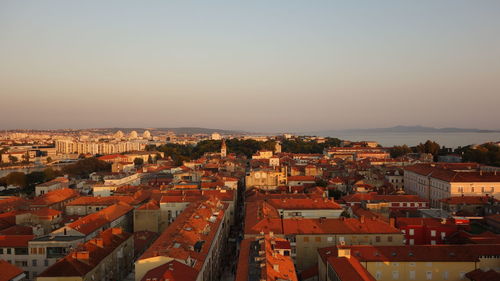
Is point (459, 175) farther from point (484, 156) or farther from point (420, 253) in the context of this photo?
point (484, 156)

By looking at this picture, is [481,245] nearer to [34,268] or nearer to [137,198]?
[34,268]

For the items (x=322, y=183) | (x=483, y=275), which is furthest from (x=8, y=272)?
(x=322, y=183)

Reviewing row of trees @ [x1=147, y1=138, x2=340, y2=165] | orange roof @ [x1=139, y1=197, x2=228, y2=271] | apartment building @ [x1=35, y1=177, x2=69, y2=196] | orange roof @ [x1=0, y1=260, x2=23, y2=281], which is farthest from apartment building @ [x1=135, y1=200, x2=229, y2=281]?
row of trees @ [x1=147, y1=138, x2=340, y2=165]

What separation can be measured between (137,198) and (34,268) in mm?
12196

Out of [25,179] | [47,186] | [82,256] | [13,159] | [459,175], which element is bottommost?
[13,159]

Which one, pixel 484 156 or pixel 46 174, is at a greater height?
pixel 484 156

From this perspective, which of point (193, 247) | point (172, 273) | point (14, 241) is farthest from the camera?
point (14, 241)

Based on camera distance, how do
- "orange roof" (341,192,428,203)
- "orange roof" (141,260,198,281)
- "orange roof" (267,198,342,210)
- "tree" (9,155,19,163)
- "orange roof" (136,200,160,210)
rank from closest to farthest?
"orange roof" (141,260,198,281), "orange roof" (267,198,342,210), "orange roof" (136,200,160,210), "orange roof" (341,192,428,203), "tree" (9,155,19,163)

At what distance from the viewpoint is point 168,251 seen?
1473 cm

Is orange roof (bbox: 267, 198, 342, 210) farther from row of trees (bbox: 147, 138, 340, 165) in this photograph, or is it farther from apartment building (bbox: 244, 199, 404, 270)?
row of trees (bbox: 147, 138, 340, 165)

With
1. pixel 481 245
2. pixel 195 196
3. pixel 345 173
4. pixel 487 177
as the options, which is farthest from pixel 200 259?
pixel 345 173

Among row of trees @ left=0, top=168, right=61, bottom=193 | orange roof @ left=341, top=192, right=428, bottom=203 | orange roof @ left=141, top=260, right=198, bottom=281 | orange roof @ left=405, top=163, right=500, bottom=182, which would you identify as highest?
orange roof @ left=405, top=163, right=500, bottom=182

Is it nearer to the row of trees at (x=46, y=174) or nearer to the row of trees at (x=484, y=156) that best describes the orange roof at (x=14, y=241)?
the row of trees at (x=46, y=174)

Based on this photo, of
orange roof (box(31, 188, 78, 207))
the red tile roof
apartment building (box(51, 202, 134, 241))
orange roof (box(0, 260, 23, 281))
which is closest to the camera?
the red tile roof
